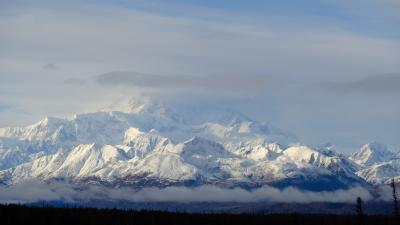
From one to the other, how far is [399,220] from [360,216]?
22445 millimetres

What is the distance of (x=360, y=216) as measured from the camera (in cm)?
17888

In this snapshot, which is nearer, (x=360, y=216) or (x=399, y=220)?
(x=360, y=216)

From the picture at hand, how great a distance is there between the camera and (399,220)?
198m
